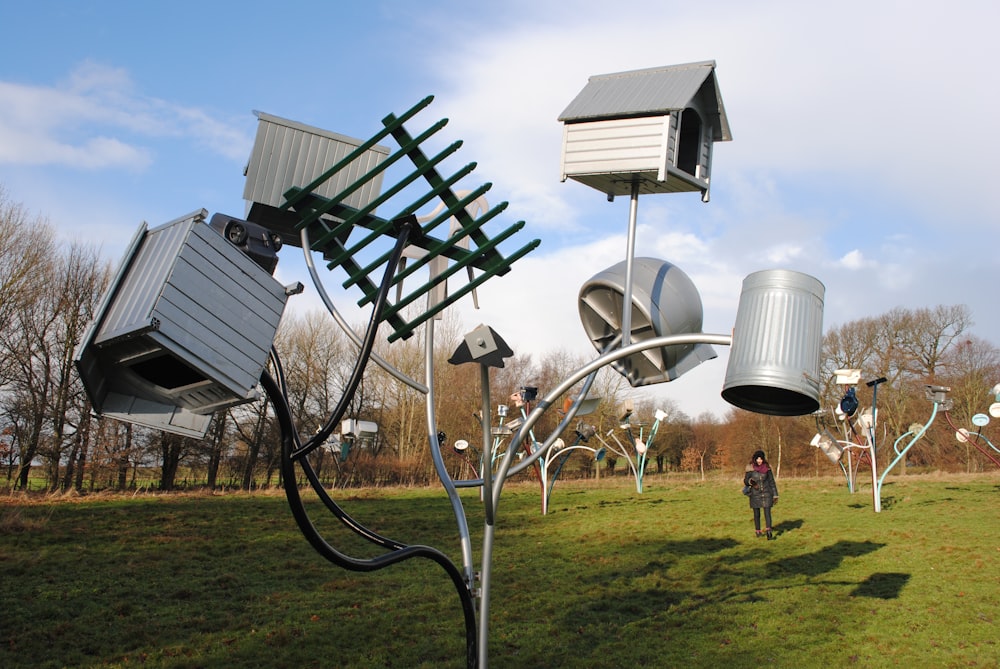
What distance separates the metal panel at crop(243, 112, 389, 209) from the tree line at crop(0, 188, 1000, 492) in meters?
15.8

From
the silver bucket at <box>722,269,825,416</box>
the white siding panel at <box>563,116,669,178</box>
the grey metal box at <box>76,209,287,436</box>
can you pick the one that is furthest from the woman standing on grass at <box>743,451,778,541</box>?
the grey metal box at <box>76,209,287,436</box>

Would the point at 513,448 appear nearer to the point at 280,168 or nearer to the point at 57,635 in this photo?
the point at 280,168

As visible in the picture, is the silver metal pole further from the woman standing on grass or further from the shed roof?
the woman standing on grass

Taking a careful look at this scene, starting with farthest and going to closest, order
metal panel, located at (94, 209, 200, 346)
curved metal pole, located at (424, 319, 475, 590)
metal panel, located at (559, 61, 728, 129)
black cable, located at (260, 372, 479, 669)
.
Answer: metal panel, located at (559, 61, 728, 129) < curved metal pole, located at (424, 319, 475, 590) < black cable, located at (260, 372, 479, 669) < metal panel, located at (94, 209, 200, 346)

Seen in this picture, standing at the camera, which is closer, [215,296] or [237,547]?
[215,296]

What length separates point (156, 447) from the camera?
2772 centimetres

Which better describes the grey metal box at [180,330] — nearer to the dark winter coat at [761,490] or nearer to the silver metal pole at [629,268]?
the silver metal pole at [629,268]

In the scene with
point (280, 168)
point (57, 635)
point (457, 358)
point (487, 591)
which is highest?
point (280, 168)

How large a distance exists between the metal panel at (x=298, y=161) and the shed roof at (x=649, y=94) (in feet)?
5.50

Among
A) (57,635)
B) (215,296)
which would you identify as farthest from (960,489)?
(215,296)

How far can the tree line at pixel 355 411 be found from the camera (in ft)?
77.2

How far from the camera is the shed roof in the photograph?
533cm

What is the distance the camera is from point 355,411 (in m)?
33.8

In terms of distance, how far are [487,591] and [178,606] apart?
19.4 feet
